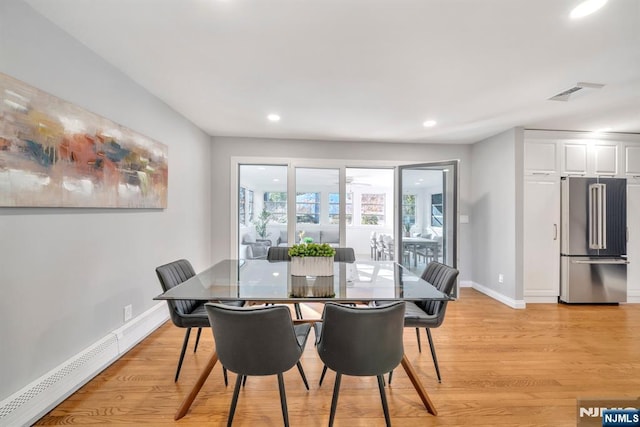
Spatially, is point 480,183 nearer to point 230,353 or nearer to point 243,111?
point 243,111

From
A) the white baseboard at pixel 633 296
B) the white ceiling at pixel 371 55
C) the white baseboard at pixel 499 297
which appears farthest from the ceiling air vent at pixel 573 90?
the white baseboard at pixel 633 296

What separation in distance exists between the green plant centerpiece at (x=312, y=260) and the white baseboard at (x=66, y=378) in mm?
1604

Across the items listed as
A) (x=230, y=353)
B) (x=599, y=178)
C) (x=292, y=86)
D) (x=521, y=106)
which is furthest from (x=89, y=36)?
(x=599, y=178)

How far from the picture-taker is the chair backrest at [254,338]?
4.66ft

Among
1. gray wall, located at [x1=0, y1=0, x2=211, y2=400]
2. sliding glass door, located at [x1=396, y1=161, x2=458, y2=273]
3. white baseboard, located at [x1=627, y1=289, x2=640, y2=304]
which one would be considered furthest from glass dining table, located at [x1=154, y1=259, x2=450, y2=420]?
white baseboard, located at [x1=627, y1=289, x2=640, y2=304]

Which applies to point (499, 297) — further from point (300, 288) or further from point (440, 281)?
point (300, 288)

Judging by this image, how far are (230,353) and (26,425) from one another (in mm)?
1322

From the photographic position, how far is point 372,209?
23.4 ft

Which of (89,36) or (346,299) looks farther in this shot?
(89,36)

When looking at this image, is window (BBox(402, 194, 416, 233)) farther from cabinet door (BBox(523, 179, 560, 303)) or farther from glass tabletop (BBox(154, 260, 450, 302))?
glass tabletop (BBox(154, 260, 450, 302))

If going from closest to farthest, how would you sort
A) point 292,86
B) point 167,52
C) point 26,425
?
point 26,425 < point 167,52 < point 292,86

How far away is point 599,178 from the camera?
3.85 m

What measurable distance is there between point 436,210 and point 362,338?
3.44 m

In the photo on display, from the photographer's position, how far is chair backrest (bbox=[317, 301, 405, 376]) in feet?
4.73
